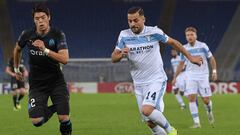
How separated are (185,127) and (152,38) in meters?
4.83

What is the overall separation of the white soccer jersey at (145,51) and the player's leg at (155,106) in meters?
0.16

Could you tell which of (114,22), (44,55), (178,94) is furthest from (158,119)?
(114,22)

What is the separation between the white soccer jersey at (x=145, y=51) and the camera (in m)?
9.45

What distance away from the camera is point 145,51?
948 cm

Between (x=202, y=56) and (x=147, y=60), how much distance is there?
17.4 feet

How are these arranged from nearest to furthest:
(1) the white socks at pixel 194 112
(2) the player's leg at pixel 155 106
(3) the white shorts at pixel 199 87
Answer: (2) the player's leg at pixel 155 106 < (1) the white socks at pixel 194 112 < (3) the white shorts at pixel 199 87

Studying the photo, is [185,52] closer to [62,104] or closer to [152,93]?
[152,93]

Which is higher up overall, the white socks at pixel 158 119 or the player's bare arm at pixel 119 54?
the player's bare arm at pixel 119 54

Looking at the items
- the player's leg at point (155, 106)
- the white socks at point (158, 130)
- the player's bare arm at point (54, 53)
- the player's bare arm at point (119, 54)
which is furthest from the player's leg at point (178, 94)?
the player's bare arm at point (54, 53)

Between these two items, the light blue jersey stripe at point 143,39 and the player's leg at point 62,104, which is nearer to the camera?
the light blue jersey stripe at point 143,39

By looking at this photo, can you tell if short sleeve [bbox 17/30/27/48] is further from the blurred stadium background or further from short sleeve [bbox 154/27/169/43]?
the blurred stadium background

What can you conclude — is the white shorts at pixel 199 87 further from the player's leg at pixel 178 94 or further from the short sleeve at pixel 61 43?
the player's leg at pixel 178 94

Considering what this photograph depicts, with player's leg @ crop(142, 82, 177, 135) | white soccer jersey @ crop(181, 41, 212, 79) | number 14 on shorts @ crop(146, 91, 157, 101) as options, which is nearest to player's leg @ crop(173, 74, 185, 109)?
white soccer jersey @ crop(181, 41, 212, 79)

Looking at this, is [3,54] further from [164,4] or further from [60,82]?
[60,82]
